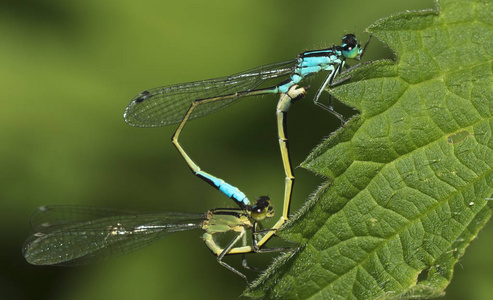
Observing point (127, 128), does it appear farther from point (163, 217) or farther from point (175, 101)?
point (163, 217)

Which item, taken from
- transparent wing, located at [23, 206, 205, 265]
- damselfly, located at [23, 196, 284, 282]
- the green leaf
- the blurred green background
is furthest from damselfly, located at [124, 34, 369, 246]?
the green leaf

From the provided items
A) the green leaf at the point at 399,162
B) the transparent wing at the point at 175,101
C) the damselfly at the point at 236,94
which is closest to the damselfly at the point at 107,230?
the damselfly at the point at 236,94

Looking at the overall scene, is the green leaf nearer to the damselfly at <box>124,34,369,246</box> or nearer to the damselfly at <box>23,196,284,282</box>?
the damselfly at <box>124,34,369,246</box>

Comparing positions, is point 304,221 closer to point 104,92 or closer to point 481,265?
point 481,265

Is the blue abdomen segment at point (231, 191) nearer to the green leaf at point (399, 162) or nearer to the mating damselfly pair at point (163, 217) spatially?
the mating damselfly pair at point (163, 217)

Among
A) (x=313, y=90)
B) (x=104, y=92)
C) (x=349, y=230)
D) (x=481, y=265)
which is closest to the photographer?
(x=349, y=230)

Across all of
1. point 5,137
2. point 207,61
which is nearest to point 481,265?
point 207,61
